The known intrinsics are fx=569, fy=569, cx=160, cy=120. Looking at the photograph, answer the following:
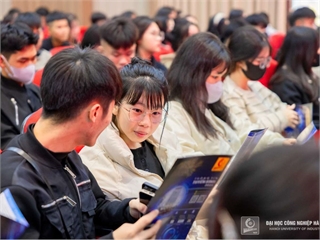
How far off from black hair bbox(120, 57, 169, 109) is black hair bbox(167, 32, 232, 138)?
0.68 m

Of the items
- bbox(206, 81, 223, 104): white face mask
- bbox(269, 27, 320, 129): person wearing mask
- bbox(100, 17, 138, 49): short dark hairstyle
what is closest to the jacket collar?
bbox(206, 81, 223, 104): white face mask

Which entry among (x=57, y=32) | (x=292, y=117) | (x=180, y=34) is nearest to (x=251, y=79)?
(x=292, y=117)

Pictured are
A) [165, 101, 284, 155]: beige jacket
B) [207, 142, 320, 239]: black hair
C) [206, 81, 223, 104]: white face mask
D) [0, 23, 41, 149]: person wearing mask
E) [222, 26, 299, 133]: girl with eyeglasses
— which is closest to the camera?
[207, 142, 320, 239]: black hair

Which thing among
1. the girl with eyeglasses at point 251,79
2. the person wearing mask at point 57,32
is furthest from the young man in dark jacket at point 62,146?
→ the person wearing mask at point 57,32

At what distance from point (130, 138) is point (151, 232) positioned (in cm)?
65

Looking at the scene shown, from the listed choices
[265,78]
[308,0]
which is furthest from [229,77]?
[308,0]

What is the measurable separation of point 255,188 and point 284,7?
26.6ft

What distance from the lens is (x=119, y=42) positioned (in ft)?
12.6

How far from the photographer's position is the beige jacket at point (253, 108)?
329 centimetres

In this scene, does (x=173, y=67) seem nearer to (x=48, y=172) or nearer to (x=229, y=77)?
(x=229, y=77)

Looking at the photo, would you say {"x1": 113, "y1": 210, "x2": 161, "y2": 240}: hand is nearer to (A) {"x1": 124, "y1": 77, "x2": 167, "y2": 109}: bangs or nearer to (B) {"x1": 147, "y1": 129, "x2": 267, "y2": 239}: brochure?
(B) {"x1": 147, "y1": 129, "x2": 267, "y2": 239}: brochure

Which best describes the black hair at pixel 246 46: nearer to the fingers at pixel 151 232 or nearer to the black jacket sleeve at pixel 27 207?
the fingers at pixel 151 232

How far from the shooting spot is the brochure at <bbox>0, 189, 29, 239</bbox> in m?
1.32

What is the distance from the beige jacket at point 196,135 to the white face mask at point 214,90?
0.21 feet
